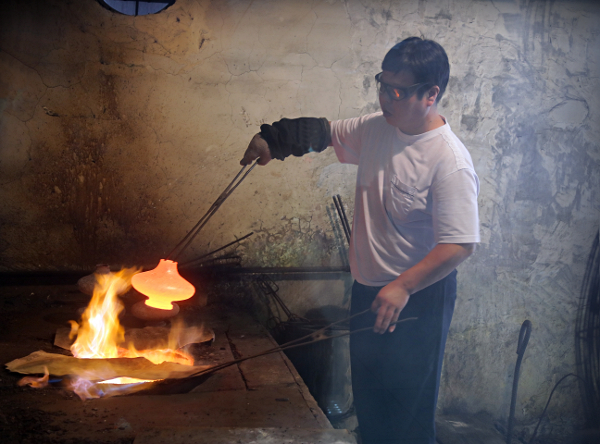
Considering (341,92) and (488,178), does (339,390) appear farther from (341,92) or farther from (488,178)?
(341,92)

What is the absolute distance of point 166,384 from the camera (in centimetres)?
212

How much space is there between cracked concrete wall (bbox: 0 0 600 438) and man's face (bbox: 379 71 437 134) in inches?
61.5

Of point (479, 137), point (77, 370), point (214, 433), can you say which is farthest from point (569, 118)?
point (77, 370)

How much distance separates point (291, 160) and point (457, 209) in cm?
202

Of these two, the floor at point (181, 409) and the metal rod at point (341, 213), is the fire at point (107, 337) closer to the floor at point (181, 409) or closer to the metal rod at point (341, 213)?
the floor at point (181, 409)

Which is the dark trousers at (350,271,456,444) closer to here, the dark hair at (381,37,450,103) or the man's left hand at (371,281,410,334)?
the man's left hand at (371,281,410,334)

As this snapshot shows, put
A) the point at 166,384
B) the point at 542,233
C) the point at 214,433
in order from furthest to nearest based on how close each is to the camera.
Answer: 1. the point at 542,233
2. the point at 166,384
3. the point at 214,433

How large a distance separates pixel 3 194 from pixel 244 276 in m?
1.96

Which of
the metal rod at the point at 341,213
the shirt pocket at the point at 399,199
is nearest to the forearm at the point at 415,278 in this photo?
the shirt pocket at the point at 399,199

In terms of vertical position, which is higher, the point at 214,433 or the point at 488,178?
the point at 488,178

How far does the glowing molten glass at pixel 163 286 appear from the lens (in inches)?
112

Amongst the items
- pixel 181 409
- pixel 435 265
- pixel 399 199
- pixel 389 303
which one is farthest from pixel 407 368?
pixel 181 409

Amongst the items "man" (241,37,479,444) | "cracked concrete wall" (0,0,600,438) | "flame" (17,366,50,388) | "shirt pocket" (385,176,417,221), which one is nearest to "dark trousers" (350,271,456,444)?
"man" (241,37,479,444)

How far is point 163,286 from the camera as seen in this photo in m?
2.85
